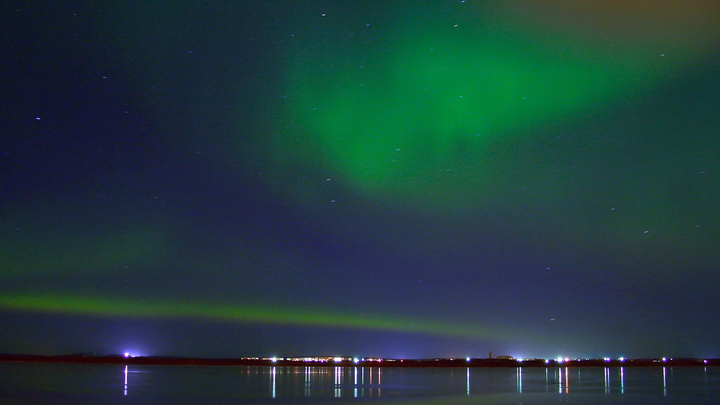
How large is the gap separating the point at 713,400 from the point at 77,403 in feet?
85.6

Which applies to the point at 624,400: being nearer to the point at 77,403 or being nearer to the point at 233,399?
the point at 233,399

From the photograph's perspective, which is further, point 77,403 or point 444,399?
point 444,399

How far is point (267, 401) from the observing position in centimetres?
2683

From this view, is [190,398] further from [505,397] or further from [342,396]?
[505,397]

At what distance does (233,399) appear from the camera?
27.7 meters

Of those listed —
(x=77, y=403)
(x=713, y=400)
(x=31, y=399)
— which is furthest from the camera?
(x=713, y=400)

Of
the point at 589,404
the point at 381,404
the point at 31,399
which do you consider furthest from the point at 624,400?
the point at 31,399

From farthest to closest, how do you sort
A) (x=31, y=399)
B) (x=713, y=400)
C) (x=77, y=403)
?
(x=713, y=400)
(x=31, y=399)
(x=77, y=403)

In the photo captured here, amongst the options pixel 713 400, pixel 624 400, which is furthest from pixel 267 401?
pixel 713 400

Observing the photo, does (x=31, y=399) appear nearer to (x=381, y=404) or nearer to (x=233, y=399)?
(x=233, y=399)

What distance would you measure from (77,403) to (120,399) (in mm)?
2316

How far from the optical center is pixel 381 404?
25578 millimetres

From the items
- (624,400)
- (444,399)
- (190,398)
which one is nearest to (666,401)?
(624,400)

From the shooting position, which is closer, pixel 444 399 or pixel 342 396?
pixel 444 399
